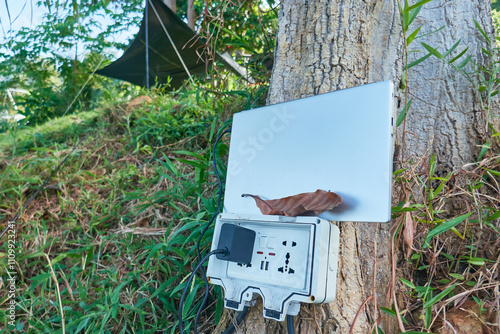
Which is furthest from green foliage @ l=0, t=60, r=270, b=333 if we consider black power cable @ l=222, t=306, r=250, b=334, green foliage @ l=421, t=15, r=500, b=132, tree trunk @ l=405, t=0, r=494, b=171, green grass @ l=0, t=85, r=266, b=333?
green foliage @ l=421, t=15, r=500, b=132

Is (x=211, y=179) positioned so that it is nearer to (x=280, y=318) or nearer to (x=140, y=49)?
(x=280, y=318)

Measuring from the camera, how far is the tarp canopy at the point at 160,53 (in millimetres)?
3574

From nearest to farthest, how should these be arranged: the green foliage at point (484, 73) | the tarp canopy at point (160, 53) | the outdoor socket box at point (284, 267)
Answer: the outdoor socket box at point (284, 267), the green foliage at point (484, 73), the tarp canopy at point (160, 53)

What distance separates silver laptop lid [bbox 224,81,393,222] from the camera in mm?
670

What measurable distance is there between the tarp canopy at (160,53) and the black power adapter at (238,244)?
3000mm

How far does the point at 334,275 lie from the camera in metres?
0.68

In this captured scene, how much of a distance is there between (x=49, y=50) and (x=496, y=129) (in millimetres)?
5400

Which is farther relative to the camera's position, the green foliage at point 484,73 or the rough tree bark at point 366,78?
the green foliage at point 484,73

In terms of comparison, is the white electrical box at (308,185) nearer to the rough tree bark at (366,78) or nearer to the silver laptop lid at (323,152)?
the silver laptop lid at (323,152)

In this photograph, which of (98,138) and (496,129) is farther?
(98,138)

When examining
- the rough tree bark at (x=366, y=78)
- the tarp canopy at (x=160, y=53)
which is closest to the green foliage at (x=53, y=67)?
the tarp canopy at (x=160, y=53)

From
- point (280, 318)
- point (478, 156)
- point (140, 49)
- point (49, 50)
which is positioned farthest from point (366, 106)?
point (49, 50)

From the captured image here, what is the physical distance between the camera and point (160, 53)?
396 centimetres

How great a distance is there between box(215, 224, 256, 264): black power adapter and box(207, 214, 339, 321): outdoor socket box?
12 millimetres
